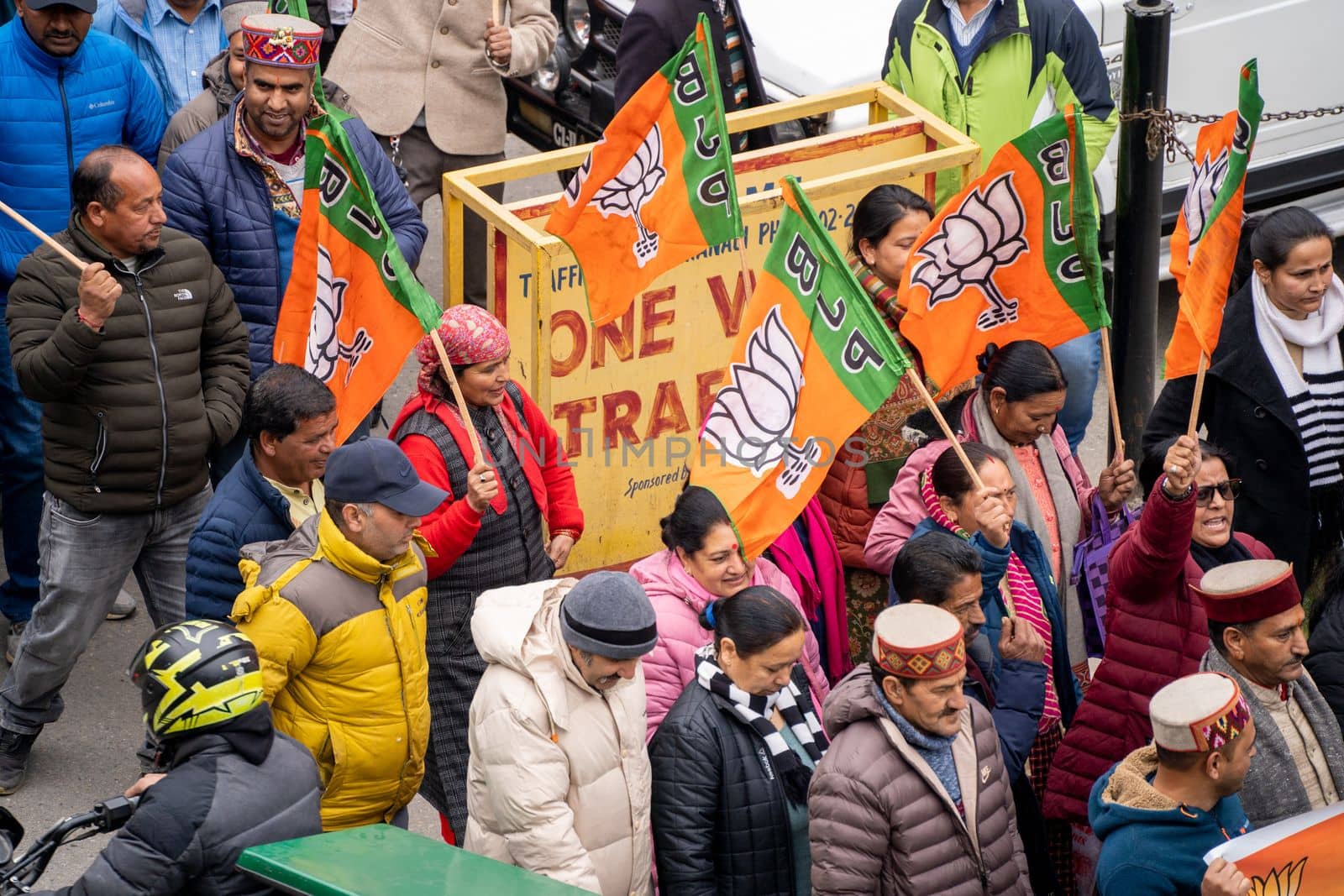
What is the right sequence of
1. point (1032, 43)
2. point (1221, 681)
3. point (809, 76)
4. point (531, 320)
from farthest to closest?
point (809, 76) → point (1032, 43) → point (531, 320) → point (1221, 681)

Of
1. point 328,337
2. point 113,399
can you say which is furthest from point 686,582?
point 113,399

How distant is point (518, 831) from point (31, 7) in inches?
150

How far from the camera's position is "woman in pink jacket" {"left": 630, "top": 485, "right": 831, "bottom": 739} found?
17.0 ft

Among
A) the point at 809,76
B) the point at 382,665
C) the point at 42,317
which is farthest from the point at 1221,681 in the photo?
the point at 809,76

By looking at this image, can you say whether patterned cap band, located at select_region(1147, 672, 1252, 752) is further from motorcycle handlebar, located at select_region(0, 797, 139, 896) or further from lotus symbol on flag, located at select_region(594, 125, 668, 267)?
lotus symbol on flag, located at select_region(594, 125, 668, 267)

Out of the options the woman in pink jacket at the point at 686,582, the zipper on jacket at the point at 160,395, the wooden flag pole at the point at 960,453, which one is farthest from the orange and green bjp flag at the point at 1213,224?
the zipper on jacket at the point at 160,395

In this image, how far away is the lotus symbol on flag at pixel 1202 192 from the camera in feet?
19.0

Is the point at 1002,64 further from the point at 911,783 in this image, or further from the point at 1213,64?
the point at 911,783

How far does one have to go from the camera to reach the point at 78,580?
6129mm

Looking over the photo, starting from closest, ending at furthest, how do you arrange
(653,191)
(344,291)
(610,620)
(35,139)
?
1. (610,620)
2. (344,291)
3. (653,191)
4. (35,139)

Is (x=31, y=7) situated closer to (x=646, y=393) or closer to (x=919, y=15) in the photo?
(x=646, y=393)

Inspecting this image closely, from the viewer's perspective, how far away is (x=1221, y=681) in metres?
4.47

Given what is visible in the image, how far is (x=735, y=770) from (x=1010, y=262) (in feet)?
6.75

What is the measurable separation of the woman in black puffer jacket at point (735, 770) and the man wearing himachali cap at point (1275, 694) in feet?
3.62
